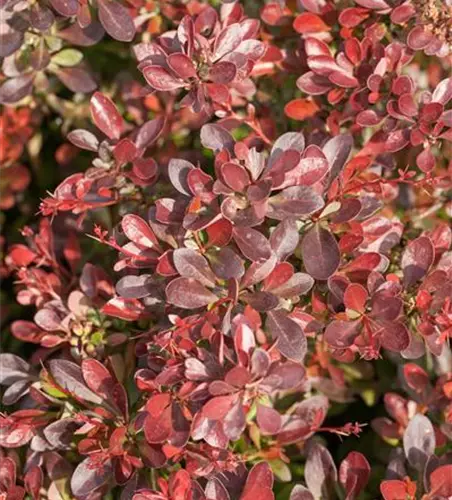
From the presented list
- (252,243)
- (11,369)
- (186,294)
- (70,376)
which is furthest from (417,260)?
(11,369)

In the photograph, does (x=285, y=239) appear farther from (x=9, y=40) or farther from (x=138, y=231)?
(x=9, y=40)

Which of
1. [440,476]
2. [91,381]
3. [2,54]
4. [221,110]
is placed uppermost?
[2,54]

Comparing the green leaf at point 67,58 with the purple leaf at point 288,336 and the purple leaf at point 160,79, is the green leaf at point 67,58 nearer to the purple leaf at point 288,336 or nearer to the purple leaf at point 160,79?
the purple leaf at point 160,79

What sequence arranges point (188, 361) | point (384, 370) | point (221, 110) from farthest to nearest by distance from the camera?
point (384, 370), point (221, 110), point (188, 361)

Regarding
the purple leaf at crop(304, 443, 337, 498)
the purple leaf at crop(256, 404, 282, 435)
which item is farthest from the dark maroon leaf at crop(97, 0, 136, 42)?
the purple leaf at crop(304, 443, 337, 498)

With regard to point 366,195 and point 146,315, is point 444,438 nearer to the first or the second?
point 366,195

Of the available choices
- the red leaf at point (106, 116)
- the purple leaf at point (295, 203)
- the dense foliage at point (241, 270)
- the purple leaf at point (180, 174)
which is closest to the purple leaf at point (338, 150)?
the dense foliage at point (241, 270)

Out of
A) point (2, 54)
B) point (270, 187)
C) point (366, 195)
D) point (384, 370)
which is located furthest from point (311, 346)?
point (2, 54)
